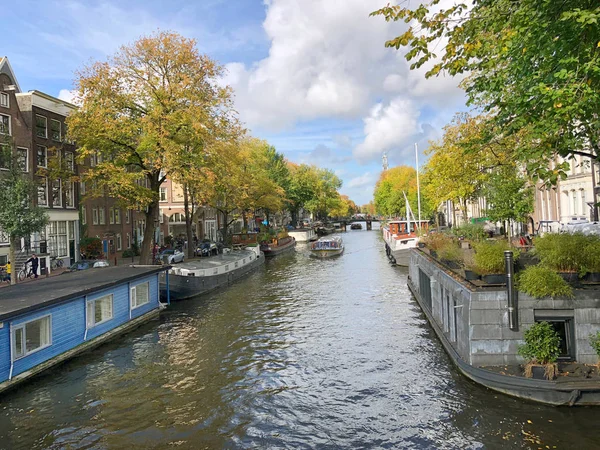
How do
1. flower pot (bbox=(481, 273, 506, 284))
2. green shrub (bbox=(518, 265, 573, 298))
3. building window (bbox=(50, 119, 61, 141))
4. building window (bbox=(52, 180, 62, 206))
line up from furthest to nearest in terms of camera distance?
1. building window (bbox=(50, 119, 61, 141))
2. building window (bbox=(52, 180, 62, 206))
3. flower pot (bbox=(481, 273, 506, 284))
4. green shrub (bbox=(518, 265, 573, 298))

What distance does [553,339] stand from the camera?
1158 cm

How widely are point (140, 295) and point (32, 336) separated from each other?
8.61m

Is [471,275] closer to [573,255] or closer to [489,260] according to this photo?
[489,260]

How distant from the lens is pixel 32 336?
16.5m

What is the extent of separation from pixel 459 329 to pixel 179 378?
29.2 feet

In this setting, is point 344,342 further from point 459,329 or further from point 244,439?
point 244,439

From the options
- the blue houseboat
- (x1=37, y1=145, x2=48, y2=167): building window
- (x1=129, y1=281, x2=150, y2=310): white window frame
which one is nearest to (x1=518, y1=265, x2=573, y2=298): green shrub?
the blue houseboat

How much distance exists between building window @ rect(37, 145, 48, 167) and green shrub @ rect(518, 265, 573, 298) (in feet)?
123

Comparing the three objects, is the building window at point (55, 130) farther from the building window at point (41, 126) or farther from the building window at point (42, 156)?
the building window at point (42, 156)

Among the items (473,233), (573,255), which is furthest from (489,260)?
(473,233)

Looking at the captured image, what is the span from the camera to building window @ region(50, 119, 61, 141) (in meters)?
40.2

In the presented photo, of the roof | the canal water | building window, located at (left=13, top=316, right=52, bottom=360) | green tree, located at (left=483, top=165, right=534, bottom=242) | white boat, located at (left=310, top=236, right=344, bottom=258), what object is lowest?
the canal water

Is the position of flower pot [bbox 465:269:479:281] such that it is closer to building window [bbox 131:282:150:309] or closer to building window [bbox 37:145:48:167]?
building window [bbox 131:282:150:309]

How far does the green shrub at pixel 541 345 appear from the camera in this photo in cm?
1156
